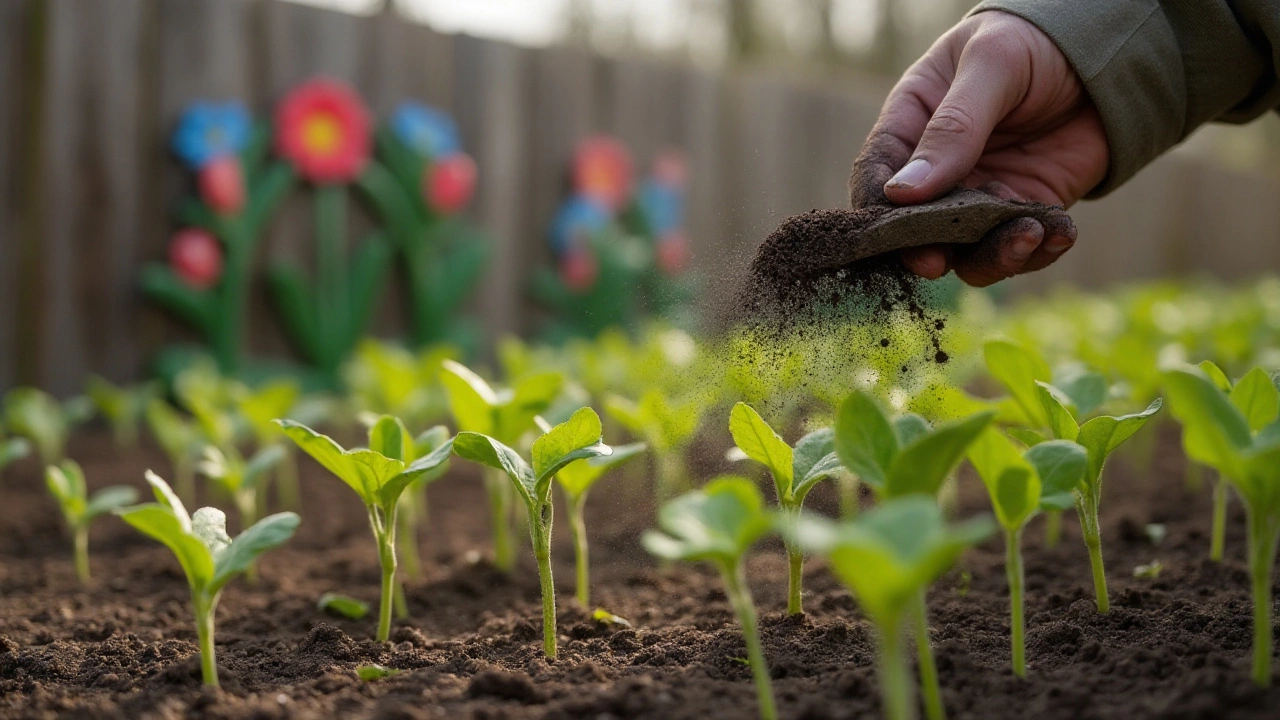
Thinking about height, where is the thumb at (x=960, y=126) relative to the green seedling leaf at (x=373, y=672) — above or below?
above

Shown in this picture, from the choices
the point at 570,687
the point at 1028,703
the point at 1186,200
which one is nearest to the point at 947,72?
the point at 1028,703

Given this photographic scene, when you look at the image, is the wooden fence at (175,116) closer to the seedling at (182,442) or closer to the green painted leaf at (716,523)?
the green painted leaf at (716,523)

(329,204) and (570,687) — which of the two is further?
(329,204)

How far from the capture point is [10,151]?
4000 millimetres

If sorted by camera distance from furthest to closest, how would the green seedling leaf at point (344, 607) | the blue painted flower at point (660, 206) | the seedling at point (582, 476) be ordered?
the blue painted flower at point (660, 206) < the green seedling leaf at point (344, 607) < the seedling at point (582, 476)

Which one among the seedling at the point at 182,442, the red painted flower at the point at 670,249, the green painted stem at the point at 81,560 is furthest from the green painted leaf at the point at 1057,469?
the red painted flower at the point at 670,249

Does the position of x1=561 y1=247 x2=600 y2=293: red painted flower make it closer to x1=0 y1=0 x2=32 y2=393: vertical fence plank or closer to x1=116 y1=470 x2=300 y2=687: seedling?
x1=0 y1=0 x2=32 y2=393: vertical fence plank

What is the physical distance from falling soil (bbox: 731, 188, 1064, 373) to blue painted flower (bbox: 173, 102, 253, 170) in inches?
131

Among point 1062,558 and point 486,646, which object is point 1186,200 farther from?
point 486,646

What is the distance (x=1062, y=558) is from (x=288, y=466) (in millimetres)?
2158

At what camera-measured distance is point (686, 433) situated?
2006mm

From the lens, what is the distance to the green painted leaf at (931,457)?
1.02 meters

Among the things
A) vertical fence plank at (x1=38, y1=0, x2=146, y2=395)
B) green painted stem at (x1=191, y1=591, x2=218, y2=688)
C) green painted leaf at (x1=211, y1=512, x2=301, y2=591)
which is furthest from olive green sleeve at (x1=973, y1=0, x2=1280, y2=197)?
vertical fence plank at (x1=38, y1=0, x2=146, y2=395)

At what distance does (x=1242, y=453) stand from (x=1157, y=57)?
121cm
